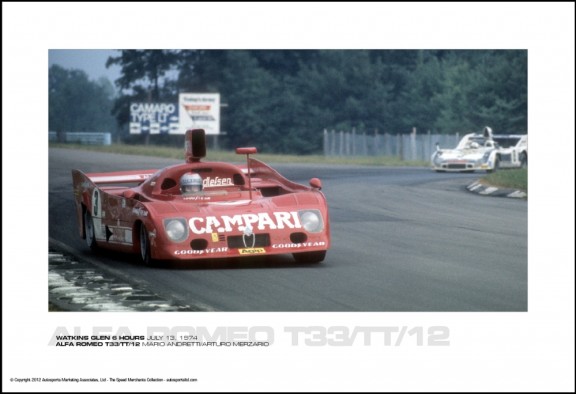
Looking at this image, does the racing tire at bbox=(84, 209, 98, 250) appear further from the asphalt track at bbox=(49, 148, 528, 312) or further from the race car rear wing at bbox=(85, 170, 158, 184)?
the race car rear wing at bbox=(85, 170, 158, 184)

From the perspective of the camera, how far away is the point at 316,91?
1465 inches

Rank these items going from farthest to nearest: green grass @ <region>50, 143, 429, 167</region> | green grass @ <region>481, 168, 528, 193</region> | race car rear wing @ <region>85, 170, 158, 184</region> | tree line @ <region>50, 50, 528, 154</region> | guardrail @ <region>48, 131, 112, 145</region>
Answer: tree line @ <region>50, 50, 528, 154</region> < green grass @ <region>50, 143, 429, 167</region> < guardrail @ <region>48, 131, 112, 145</region> < green grass @ <region>481, 168, 528, 193</region> < race car rear wing @ <region>85, 170, 158, 184</region>

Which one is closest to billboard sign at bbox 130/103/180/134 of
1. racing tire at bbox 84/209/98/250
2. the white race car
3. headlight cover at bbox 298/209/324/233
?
the white race car

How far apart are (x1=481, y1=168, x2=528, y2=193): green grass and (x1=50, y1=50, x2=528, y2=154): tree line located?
548cm

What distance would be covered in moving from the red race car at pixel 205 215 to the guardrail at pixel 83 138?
1242 centimetres

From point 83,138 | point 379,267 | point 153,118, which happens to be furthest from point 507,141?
point 379,267

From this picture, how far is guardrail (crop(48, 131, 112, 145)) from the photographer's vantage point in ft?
85.1

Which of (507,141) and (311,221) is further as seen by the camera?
(507,141)

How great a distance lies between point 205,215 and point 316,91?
1057 inches

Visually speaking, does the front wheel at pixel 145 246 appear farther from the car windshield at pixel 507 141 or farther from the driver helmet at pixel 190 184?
the car windshield at pixel 507 141

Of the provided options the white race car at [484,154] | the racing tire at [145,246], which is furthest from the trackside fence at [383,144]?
the racing tire at [145,246]

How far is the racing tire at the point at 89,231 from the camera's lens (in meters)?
12.5

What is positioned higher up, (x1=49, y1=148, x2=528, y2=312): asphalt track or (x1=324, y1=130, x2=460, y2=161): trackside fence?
(x1=324, y1=130, x2=460, y2=161): trackside fence

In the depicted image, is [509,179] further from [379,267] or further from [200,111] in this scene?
[200,111]
